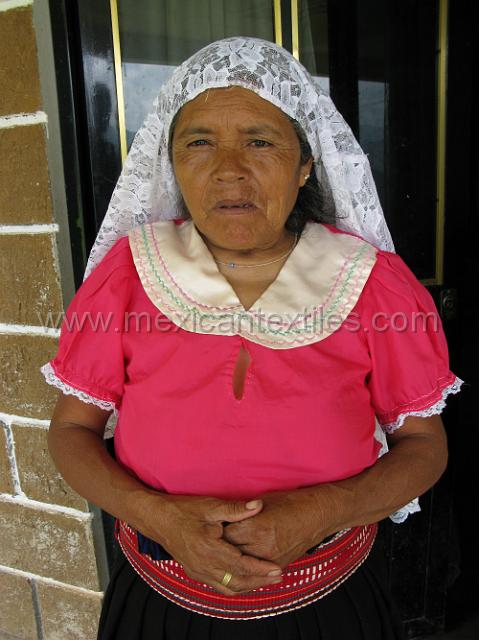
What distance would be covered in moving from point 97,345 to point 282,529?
1.90ft

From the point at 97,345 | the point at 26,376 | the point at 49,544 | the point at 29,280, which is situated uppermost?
the point at 29,280

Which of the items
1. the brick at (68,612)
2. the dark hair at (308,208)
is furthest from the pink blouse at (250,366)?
the brick at (68,612)

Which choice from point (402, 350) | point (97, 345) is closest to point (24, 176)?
point (97, 345)

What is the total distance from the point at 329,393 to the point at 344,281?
0.27 meters

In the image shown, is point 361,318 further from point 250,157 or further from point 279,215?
point 250,157

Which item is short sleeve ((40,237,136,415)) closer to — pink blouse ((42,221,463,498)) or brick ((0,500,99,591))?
pink blouse ((42,221,463,498))

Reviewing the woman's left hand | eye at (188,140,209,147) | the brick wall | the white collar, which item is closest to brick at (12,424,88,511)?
the brick wall

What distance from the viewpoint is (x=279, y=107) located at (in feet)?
4.12

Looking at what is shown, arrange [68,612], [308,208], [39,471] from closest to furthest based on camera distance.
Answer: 1. [308,208]
2. [39,471]
3. [68,612]

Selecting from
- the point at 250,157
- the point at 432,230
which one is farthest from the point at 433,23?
the point at 250,157

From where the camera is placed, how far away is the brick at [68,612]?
2.05 meters

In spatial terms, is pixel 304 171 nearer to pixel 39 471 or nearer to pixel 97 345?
pixel 97 345

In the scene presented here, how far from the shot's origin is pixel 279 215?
129cm

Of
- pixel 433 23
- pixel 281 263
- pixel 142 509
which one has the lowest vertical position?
pixel 142 509
